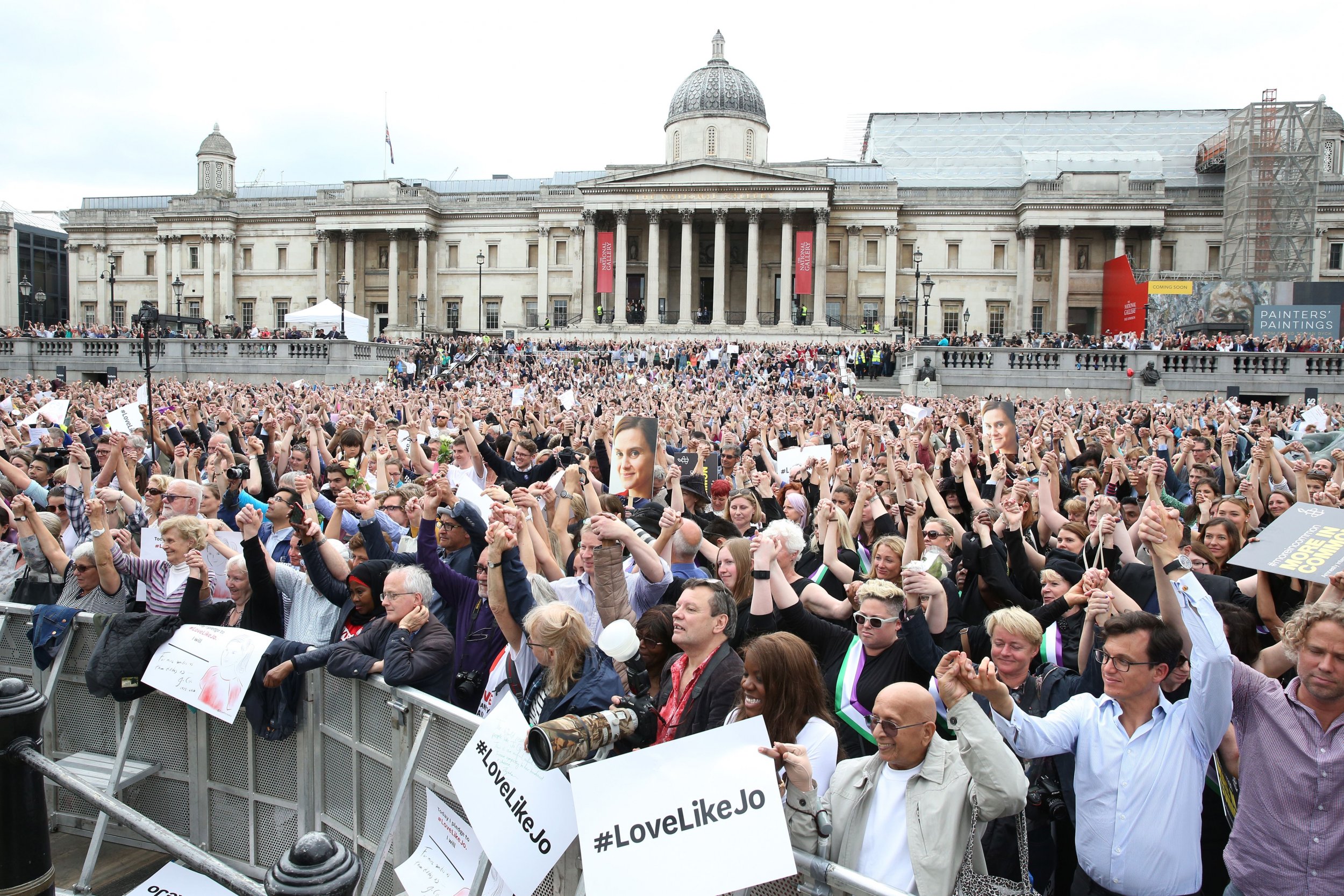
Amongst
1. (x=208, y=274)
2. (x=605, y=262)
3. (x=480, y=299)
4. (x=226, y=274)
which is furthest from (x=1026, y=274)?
(x=208, y=274)

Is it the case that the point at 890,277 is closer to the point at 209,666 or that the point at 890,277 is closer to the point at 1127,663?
the point at 209,666

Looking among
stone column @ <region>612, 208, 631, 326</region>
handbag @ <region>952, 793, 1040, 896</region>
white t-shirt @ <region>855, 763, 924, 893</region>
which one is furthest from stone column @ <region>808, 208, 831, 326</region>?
handbag @ <region>952, 793, 1040, 896</region>

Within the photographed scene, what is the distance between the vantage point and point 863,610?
4836 millimetres

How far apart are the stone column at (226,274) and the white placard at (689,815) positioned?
245 feet

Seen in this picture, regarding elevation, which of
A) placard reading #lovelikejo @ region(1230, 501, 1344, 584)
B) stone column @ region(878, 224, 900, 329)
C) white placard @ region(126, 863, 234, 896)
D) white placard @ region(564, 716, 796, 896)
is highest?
stone column @ region(878, 224, 900, 329)

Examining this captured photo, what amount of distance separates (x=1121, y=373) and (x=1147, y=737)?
3499 centimetres

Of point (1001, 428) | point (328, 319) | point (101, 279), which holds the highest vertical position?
point (101, 279)

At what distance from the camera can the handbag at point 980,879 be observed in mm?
3373

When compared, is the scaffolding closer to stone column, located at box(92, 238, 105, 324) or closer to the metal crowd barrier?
the metal crowd barrier

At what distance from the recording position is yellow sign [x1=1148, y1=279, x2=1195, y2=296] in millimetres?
49188

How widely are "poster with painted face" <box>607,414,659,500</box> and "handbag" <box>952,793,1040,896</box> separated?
6330 millimetres

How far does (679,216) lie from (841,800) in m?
60.0

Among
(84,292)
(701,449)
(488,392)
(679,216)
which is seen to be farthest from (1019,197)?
(84,292)

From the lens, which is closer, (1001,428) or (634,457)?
(634,457)
